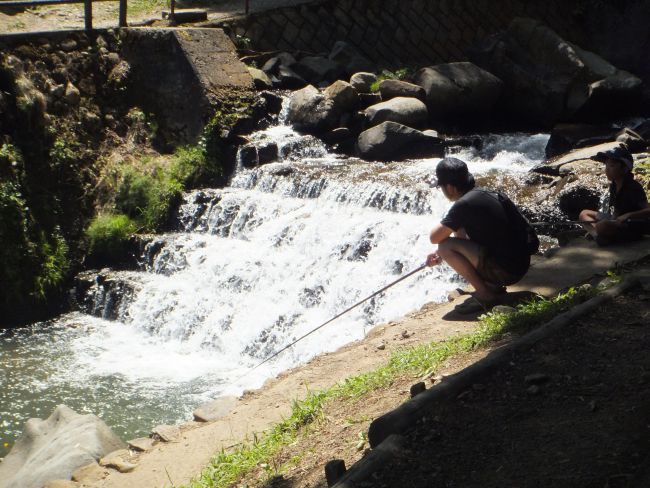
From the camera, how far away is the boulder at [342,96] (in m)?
13.5

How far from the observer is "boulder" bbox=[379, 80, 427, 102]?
1373cm

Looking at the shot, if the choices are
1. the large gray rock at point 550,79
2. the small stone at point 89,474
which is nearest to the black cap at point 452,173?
the small stone at point 89,474

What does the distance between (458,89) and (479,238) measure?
769 cm

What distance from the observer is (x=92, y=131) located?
13.0 m

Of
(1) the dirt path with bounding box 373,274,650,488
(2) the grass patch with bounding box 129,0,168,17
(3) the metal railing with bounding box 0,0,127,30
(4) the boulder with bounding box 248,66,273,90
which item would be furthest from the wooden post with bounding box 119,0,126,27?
(1) the dirt path with bounding box 373,274,650,488

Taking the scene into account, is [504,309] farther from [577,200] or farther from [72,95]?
[72,95]

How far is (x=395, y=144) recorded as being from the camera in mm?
12641

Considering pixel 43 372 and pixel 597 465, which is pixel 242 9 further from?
pixel 597 465

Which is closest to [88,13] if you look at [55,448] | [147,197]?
[147,197]

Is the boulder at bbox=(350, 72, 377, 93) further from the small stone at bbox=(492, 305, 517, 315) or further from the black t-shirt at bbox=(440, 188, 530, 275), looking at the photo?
the small stone at bbox=(492, 305, 517, 315)

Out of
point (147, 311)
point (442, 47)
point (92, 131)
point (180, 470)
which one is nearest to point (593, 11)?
point (442, 47)

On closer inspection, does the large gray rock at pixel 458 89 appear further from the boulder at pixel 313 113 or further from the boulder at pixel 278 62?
the boulder at pixel 278 62

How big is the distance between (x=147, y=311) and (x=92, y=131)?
3.49 meters

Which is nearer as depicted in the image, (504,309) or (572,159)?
(504,309)
